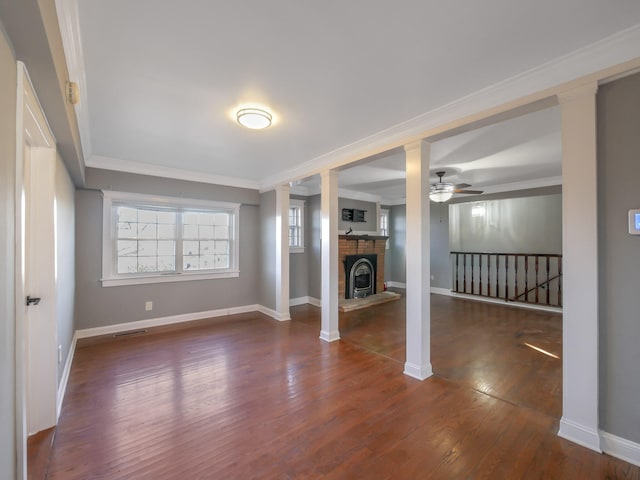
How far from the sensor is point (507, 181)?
580 cm

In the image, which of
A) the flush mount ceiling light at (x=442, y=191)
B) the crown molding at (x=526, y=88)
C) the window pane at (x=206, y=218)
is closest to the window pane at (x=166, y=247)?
the window pane at (x=206, y=218)

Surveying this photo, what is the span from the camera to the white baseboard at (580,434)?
181 centimetres

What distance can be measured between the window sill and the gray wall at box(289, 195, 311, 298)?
127 cm

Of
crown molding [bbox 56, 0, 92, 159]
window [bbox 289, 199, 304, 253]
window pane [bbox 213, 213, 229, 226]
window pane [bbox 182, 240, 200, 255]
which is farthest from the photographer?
window [bbox 289, 199, 304, 253]

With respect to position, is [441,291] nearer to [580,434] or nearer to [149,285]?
[580,434]

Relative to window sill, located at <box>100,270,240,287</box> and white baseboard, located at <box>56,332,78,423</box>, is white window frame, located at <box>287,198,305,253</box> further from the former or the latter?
white baseboard, located at <box>56,332,78,423</box>

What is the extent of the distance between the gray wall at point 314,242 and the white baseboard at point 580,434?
14.9 ft

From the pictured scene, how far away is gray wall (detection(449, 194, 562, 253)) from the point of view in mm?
5605

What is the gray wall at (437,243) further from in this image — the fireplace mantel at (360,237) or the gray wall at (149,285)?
the gray wall at (149,285)

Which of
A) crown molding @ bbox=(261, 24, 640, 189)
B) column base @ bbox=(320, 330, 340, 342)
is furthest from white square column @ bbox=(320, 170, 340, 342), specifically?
crown molding @ bbox=(261, 24, 640, 189)

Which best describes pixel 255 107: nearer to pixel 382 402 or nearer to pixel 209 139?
pixel 209 139

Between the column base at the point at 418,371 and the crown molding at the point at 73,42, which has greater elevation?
the crown molding at the point at 73,42

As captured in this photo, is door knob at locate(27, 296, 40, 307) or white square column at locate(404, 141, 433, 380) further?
white square column at locate(404, 141, 433, 380)

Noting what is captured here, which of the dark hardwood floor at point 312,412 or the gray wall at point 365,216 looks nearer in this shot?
the dark hardwood floor at point 312,412
